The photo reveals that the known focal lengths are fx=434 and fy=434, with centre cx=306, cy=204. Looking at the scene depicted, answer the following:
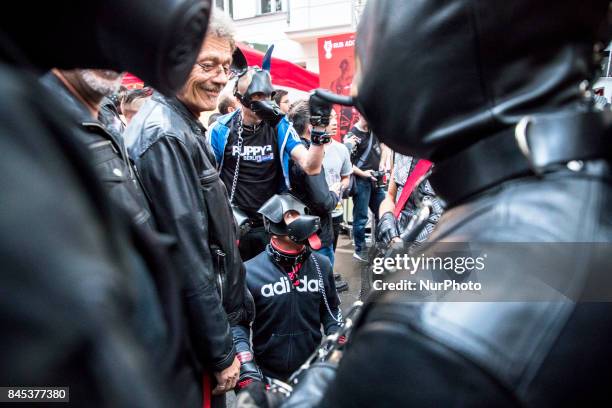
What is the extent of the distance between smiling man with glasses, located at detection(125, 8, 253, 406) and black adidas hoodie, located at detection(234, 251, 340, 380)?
2.16 feet

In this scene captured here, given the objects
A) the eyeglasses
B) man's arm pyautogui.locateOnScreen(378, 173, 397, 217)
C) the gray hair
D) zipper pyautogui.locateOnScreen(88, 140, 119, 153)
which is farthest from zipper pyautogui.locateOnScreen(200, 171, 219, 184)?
man's arm pyautogui.locateOnScreen(378, 173, 397, 217)

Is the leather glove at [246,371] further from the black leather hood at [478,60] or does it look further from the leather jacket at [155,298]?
the black leather hood at [478,60]

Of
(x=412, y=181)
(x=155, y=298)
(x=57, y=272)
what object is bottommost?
(x=412, y=181)

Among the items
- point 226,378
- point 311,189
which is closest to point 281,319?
point 226,378

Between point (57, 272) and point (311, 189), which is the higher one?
point (57, 272)

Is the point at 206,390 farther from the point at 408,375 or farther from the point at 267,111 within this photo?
the point at 267,111

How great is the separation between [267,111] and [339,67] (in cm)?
456

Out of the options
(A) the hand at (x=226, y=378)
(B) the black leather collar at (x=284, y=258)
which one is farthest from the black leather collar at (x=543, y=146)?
(B) the black leather collar at (x=284, y=258)

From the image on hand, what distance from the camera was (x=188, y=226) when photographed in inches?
62.5

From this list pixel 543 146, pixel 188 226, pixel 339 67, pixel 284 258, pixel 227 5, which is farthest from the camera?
pixel 227 5

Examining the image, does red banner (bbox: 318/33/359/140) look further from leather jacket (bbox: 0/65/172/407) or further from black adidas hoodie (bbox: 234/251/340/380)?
leather jacket (bbox: 0/65/172/407)

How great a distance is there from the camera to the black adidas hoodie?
2.51 metres

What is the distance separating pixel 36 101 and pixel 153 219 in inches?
48.3

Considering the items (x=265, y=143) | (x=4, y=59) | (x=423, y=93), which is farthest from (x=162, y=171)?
(x=265, y=143)
